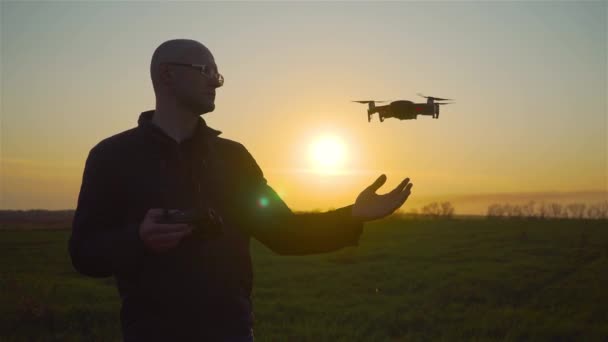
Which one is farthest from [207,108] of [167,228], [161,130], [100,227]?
[167,228]

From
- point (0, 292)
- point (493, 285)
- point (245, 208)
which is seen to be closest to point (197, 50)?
point (245, 208)

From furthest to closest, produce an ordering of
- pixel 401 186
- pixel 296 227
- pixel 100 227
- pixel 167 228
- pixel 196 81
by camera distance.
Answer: pixel 296 227
pixel 196 81
pixel 100 227
pixel 401 186
pixel 167 228

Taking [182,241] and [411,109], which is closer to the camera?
[411,109]

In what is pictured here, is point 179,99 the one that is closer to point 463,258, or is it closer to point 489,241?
point 463,258

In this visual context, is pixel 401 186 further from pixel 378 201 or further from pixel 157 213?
pixel 157 213

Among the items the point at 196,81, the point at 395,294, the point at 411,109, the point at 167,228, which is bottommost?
the point at 395,294

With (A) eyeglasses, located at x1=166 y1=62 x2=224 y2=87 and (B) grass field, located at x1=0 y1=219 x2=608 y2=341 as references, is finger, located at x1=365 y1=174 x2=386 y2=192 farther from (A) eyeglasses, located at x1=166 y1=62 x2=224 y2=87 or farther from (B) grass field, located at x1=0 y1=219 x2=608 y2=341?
(B) grass field, located at x1=0 y1=219 x2=608 y2=341

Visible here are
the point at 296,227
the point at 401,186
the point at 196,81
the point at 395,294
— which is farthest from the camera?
the point at 395,294
